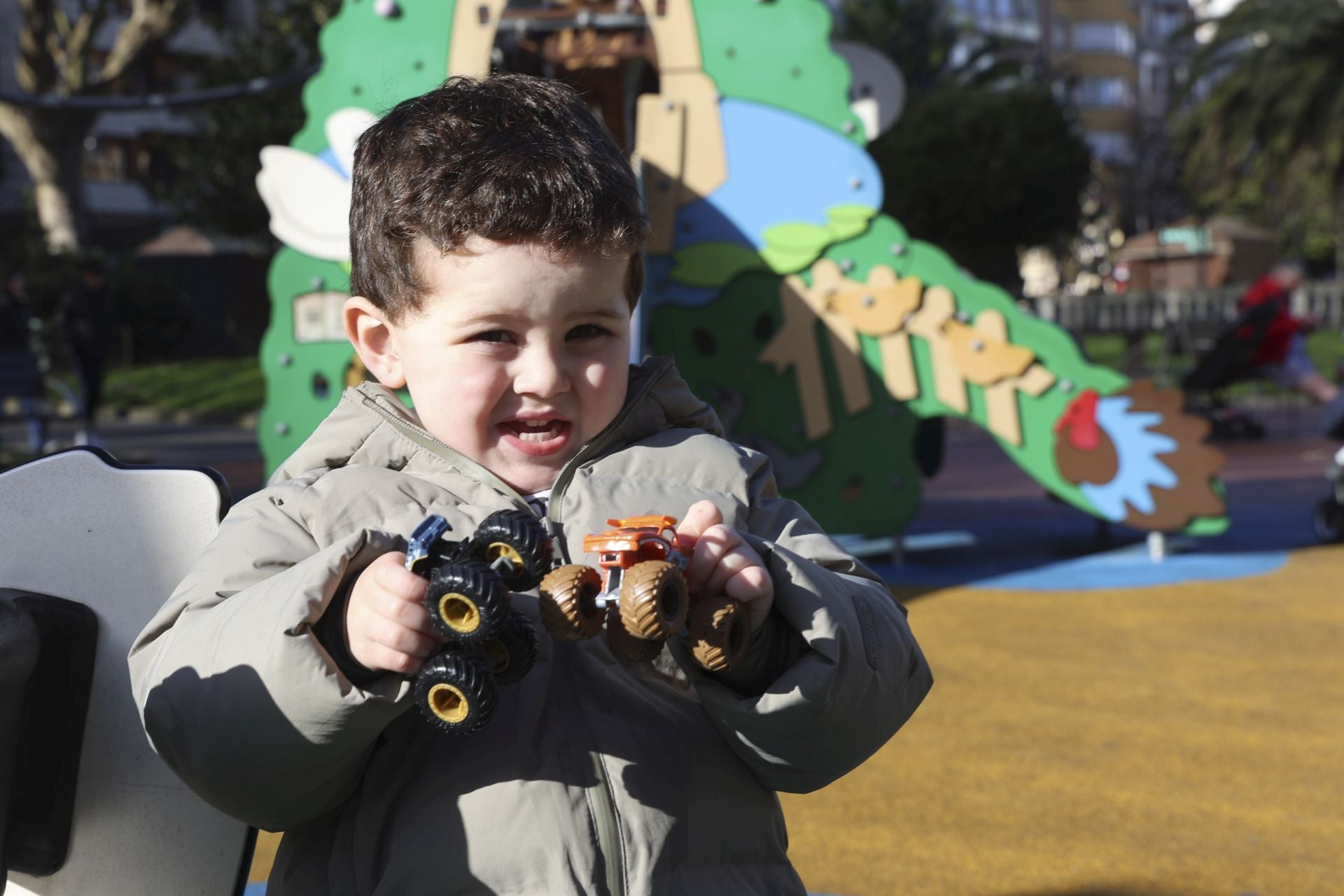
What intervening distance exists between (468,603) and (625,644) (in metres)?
0.15

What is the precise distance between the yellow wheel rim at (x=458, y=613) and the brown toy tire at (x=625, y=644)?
0.41 feet

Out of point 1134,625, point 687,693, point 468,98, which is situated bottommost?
point 1134,625

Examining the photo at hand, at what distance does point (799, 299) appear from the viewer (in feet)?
22.9

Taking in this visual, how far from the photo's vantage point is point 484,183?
1.53 m

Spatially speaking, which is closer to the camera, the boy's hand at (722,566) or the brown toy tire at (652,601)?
the brown toy tire at (652,601)

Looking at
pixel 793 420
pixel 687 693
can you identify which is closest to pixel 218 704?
pixel 687 693

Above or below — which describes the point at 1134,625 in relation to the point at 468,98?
below

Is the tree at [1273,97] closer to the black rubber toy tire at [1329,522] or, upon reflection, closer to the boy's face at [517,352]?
the black rubber toy tire at [1329,522]

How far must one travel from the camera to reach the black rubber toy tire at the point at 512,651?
1296 mm

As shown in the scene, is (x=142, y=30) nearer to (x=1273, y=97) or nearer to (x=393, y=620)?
(x=1273, y=97)

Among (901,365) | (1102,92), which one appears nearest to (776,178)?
(901,365)

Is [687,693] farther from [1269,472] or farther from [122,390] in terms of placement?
[122,390]

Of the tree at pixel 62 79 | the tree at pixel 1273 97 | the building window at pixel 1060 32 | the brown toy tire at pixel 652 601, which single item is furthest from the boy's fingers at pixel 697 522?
the building window at pixel 1060 32

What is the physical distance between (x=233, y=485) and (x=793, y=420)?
5383mm
